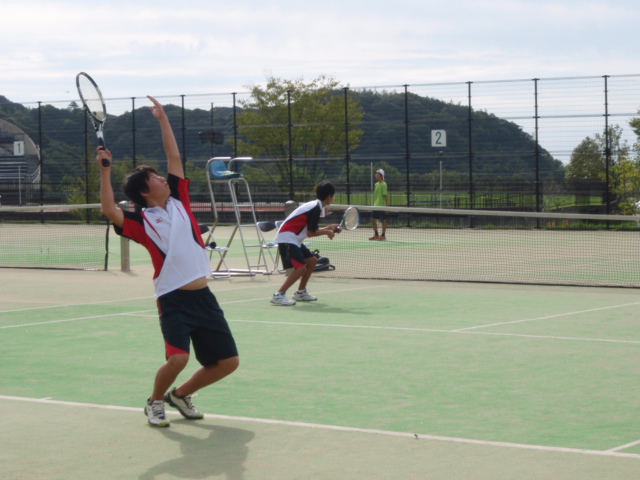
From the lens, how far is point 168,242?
520 cm

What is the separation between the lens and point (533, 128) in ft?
85.2

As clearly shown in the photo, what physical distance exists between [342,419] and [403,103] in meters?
23.5

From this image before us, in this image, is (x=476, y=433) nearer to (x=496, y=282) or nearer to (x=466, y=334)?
(x=466, y=334)

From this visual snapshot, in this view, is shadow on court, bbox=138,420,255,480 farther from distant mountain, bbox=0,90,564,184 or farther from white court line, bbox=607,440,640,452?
distant mountain, bbox=0,90,564,184

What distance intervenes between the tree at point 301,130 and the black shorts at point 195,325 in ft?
75.6

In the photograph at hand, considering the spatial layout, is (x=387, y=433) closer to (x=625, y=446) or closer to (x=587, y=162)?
(x=625, y=446)

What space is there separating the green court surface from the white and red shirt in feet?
2.83

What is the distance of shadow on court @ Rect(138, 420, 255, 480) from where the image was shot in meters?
4.39

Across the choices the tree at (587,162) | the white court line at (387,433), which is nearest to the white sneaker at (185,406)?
the white court line at (387,433)

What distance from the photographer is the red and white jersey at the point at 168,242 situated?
520 cm

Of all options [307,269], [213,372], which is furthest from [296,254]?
[213,372]

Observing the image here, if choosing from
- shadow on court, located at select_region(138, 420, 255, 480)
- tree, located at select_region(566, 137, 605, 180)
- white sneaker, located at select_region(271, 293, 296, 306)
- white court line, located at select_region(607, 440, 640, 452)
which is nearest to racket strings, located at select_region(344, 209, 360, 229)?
white sneaker, located at select_region(271, 293, 296, 306)

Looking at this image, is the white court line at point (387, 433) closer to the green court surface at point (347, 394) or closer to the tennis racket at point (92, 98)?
the green court surface at point (347, 394)

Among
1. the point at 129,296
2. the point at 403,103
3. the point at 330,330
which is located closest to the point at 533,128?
the point at 403,103
